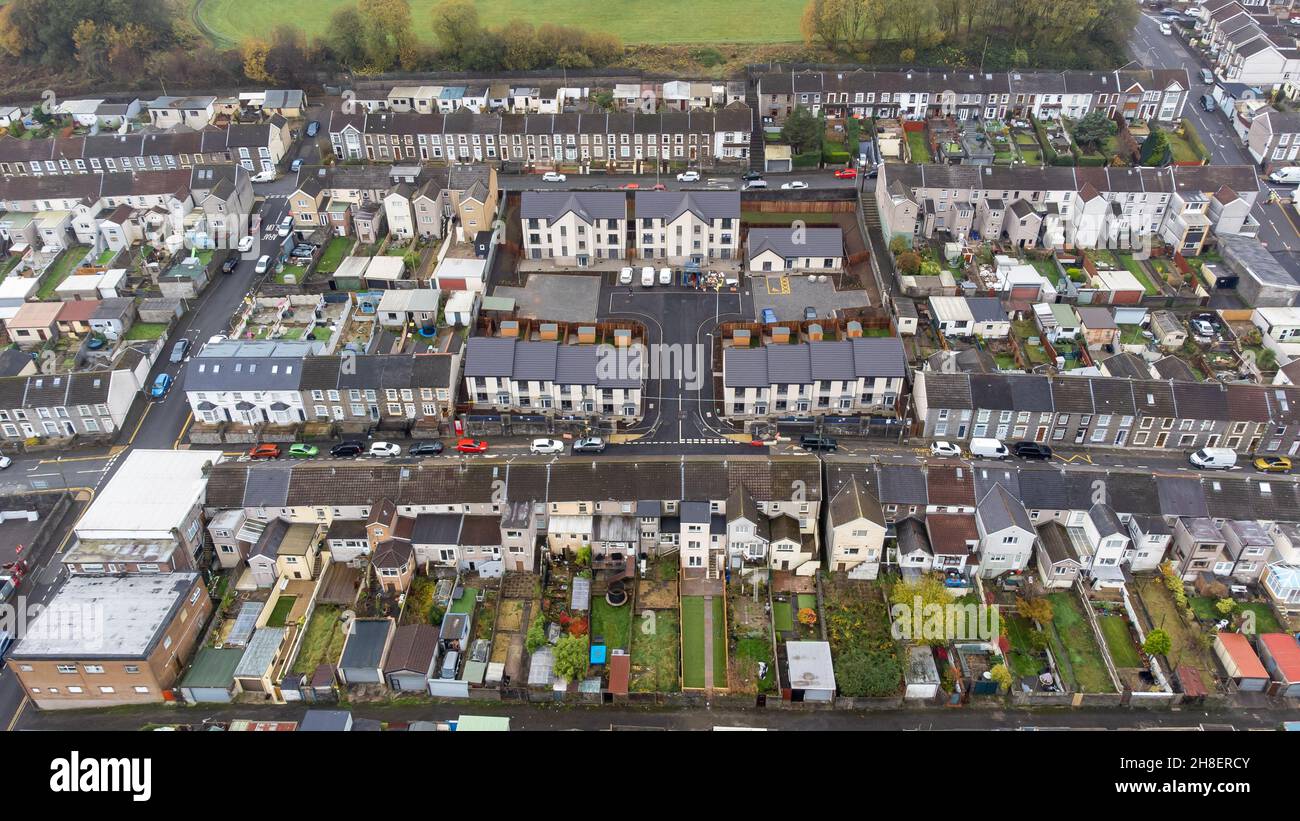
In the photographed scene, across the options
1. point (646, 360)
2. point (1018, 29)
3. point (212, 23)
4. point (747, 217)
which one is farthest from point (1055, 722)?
point (212, 23)

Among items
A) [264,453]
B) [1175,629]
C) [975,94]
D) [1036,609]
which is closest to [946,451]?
[1036,609]

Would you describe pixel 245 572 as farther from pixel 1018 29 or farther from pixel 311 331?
pixel 1018 29

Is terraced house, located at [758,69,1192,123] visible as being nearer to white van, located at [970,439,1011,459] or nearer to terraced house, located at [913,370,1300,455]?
terraced house, located at [913,370,1300,455]

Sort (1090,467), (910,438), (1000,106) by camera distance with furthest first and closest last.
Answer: (1000,106)
(910,438)
(1090,467)

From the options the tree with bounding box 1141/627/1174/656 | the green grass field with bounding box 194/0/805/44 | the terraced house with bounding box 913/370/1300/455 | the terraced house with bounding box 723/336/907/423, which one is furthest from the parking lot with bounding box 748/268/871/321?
the green grass field with bounding box 194/0/805/44

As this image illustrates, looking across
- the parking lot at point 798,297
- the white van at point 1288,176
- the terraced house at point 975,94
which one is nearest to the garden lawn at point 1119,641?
the parking lot at point 798,297
